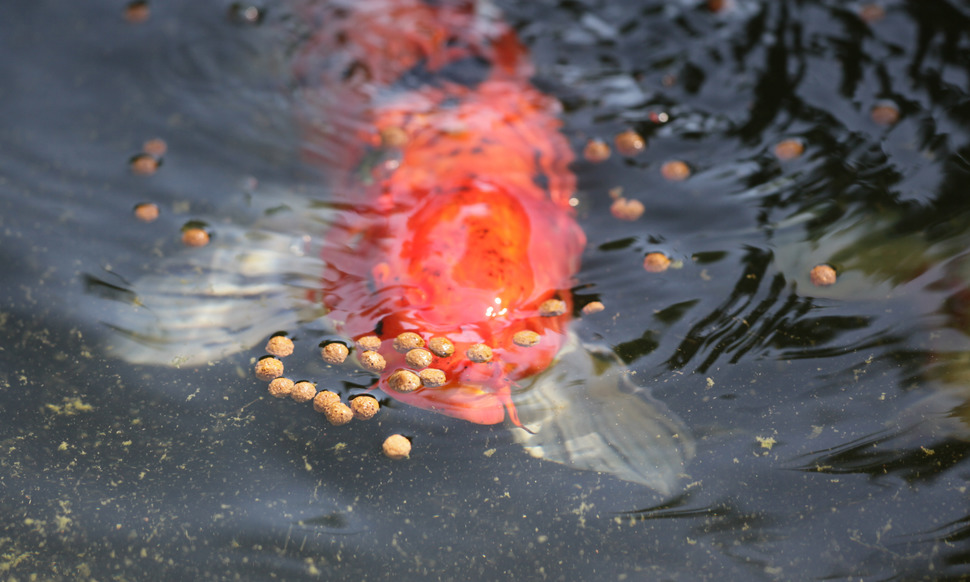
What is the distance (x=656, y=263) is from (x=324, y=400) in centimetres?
Answer: 106

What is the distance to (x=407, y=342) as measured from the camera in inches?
67.0

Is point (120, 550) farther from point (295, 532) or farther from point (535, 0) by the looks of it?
point (535, 0)

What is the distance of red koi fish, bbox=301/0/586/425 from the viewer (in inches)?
68.9

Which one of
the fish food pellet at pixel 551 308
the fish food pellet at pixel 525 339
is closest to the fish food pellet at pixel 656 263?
the fish food pellet at pixel 551 308

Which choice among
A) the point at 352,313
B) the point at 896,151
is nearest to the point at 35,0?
the point at 352,313

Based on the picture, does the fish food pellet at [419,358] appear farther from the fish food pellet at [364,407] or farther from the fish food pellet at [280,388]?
the fish food pellet at [280,388]

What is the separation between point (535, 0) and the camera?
2.76 metres

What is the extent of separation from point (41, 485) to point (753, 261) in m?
2.01

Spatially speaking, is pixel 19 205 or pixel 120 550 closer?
pixel 120 550

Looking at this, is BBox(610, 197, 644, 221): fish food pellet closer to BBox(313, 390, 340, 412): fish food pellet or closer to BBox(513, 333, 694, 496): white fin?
BBox(513, 333, 694, 496): white fin

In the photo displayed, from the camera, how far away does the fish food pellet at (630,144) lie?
2328 mm

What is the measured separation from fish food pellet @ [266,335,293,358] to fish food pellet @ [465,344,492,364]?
0.49 m

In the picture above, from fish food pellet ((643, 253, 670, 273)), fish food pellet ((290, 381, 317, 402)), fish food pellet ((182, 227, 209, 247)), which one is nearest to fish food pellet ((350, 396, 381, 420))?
fish food pellet ((290, 381, 317, 402))

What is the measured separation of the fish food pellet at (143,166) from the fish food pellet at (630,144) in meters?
1.65
